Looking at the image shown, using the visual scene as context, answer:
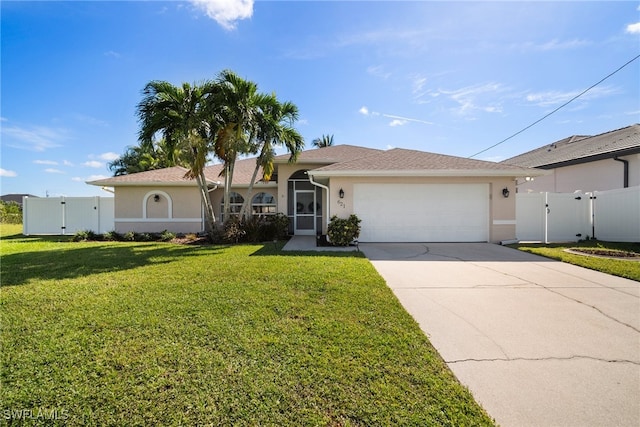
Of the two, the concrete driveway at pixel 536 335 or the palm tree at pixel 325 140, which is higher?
the palm tree at pixel 325 140

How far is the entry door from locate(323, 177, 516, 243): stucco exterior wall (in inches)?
166

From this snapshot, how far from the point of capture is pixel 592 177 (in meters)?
14.2

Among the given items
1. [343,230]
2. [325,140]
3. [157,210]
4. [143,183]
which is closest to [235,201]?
[157,210]

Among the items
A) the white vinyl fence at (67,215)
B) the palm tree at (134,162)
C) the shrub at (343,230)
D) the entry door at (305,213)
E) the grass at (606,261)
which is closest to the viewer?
the grass at (606,261)

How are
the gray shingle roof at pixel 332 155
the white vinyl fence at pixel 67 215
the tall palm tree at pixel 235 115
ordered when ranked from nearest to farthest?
the tall palm tree at pixel 235 115 → the gray shingle roof at pixel 332 155 → the white vinyl fence at pixel 67 215

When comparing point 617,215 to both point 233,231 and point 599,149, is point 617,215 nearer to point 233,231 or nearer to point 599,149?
point 599,149

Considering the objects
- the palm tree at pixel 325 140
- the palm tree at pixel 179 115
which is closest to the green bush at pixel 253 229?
the palm tree at pixel 179 115

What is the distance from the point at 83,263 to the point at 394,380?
9.06 meters

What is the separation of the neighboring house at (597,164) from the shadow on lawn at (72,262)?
16679 mm

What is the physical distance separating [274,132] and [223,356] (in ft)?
33.7

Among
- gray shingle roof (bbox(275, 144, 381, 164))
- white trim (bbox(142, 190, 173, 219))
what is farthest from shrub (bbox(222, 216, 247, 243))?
white trim (bbox(142, 190, 173, 219))

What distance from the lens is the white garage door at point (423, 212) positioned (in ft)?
36.8

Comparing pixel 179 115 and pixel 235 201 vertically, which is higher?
pixel 179 115

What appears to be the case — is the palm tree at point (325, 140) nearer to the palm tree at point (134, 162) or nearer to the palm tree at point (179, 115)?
the palm tree at point (134, 162)
